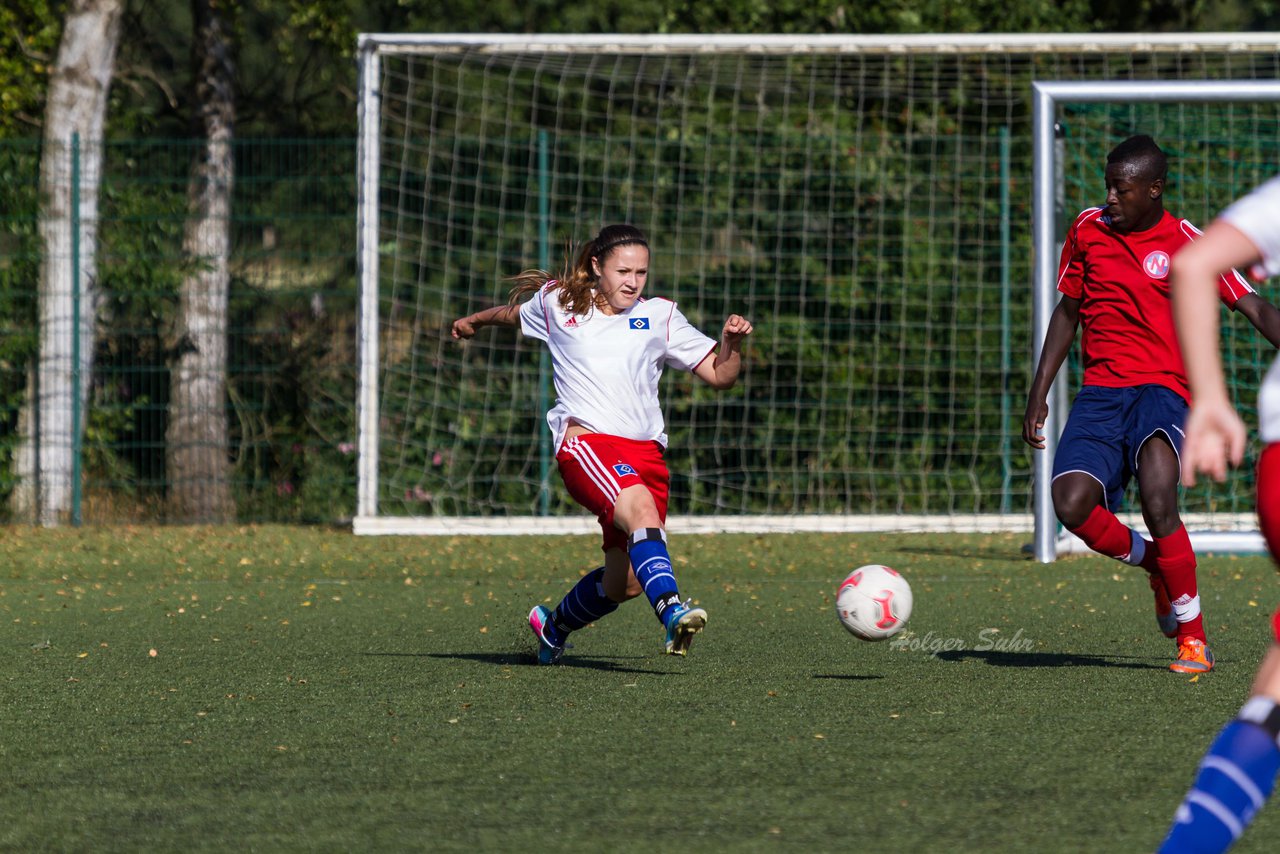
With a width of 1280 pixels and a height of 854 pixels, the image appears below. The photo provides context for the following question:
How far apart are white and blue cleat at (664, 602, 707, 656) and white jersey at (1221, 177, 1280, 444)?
100 inches

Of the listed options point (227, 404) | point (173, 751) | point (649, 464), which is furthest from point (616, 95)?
point (173, 751)

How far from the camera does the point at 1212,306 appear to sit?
259 centimetres

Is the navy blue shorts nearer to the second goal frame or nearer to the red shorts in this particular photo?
the red shorts

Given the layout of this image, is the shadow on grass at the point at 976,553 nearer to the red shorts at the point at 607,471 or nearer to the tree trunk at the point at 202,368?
the red shorts at the point at 607,471

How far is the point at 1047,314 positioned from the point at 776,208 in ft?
12.8

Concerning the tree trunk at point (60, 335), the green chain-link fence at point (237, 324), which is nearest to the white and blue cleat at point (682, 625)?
the green chain-link fence at point (237, 324)

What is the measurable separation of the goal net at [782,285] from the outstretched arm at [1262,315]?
21.4ft

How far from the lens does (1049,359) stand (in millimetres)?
6145

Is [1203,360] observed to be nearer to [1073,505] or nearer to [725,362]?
[1073,505]

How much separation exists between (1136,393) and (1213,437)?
11.1 feet

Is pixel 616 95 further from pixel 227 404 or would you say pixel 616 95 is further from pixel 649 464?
pixel 649 464

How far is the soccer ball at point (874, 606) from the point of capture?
18.5ft

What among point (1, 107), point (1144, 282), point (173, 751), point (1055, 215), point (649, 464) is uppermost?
point (1, 107)

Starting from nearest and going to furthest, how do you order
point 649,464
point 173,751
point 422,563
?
point 173,751, point 649,464, point 422,563
